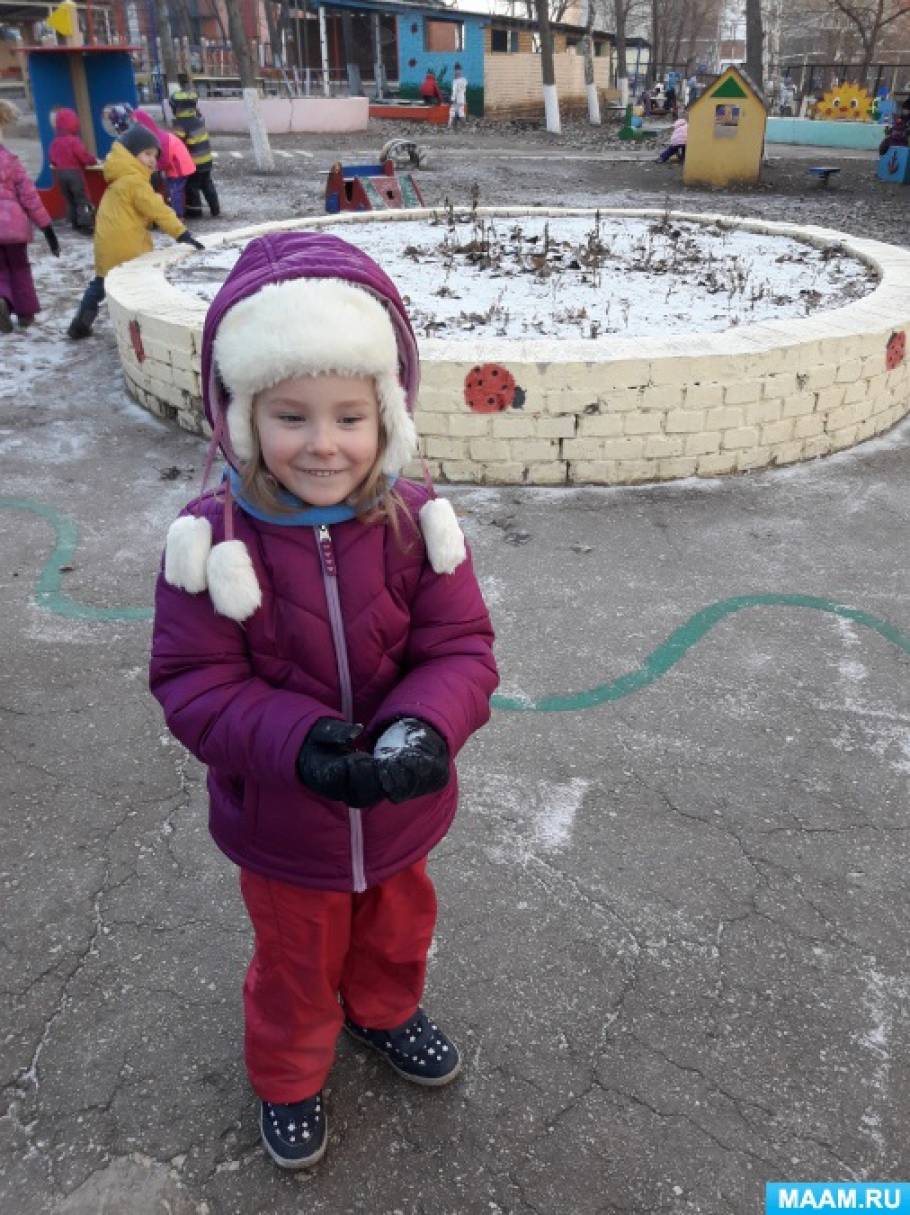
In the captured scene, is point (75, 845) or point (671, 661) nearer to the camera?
point (75, 845)

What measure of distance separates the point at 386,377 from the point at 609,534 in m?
3.11

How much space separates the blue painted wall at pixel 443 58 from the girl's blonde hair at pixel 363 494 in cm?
3340

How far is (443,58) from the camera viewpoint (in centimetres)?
3103

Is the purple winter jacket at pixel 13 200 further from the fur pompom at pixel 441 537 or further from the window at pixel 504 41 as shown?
the window at pixel 504 41

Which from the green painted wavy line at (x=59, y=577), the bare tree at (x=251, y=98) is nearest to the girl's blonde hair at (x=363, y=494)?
the green painted wavy line at (x=59, y=577)

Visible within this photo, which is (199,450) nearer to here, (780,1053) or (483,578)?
(483,578)

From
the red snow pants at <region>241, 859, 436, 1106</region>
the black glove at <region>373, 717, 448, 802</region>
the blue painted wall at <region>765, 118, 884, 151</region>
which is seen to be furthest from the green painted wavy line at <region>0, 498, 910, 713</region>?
the blue painted wall at <region>765, 118, 884, 151</region>

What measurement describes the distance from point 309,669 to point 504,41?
1507 inches

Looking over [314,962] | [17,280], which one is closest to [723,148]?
[17,280]

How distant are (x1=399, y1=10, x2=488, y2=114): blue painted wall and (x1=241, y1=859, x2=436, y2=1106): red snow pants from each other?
33.6 meters

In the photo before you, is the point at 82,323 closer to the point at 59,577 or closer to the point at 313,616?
the point at 59,577

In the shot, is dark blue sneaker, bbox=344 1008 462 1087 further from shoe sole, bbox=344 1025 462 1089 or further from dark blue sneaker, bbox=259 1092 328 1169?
dark blue sneaker, bbox=259 1092 328 1169

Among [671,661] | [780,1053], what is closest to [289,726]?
[780,1053]

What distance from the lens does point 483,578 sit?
4.11 metres
